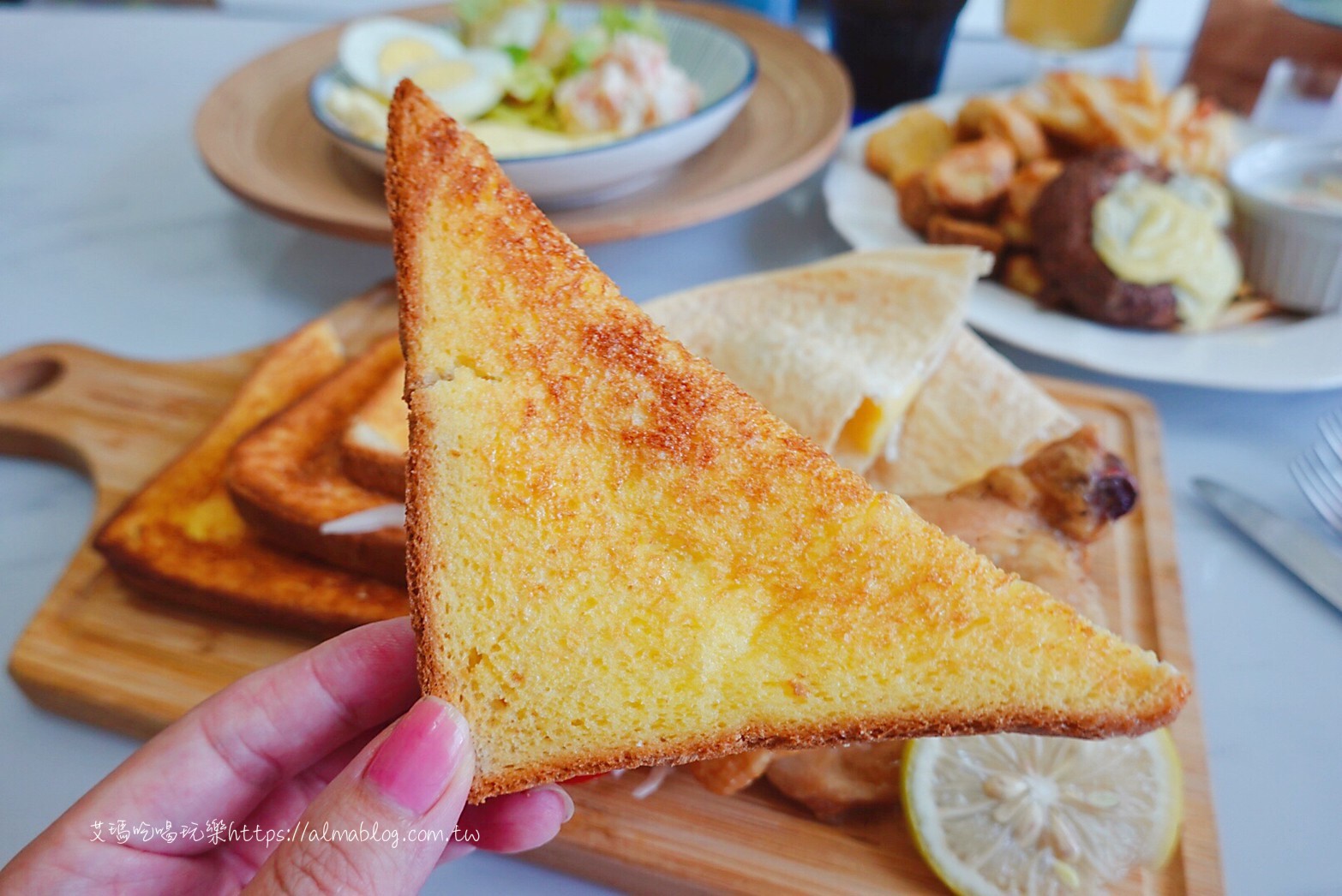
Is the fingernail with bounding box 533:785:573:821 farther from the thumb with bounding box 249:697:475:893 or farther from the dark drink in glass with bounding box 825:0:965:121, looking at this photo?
the dark drink in glass with bounding box 825:0:965:121

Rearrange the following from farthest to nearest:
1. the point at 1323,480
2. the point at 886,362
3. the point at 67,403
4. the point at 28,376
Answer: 1. the point at 28,376
2. the point at 67,403
3. the point at 1323,480
4. the point at 886,362

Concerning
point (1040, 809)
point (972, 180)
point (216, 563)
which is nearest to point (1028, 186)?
point (972, 180)

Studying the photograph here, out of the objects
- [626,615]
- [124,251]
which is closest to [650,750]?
[626,615]

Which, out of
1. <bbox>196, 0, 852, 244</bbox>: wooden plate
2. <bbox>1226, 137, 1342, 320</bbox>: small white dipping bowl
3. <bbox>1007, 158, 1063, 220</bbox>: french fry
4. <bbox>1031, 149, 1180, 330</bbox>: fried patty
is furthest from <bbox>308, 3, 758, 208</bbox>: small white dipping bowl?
<bbox>1226, 137, 1342, 320</bbox>: small white dipping bowl

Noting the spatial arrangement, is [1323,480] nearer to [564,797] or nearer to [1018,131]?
[1018,131]

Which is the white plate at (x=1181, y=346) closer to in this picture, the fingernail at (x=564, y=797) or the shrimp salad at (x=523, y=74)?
the shrimp salad at (x=523, y=74)

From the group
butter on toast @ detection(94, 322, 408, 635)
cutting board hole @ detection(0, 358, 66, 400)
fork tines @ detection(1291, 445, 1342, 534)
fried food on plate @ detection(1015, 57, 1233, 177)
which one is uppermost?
fried food on plate @ detection(1015, 57, 1233, 177)
